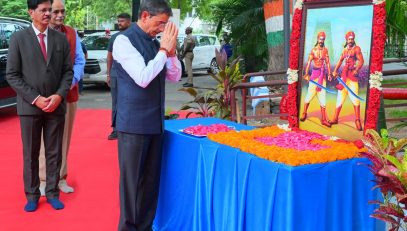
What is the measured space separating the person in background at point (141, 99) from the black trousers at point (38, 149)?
1.19 m

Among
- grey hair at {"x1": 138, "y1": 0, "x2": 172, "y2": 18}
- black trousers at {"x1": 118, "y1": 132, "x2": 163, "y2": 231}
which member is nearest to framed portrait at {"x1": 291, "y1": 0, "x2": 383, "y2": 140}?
grey hair at {"x1": 138, "y1": 0, "x2": 172, "y2": 18}

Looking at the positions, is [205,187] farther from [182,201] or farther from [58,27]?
[58,27]

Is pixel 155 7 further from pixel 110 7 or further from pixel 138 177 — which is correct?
pixel 110 7

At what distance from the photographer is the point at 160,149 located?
3.96 m

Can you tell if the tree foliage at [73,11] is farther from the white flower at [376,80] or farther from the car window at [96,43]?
the white flower at [376,80]

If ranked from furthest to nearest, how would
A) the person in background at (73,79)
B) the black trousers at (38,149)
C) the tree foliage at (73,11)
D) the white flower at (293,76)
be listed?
the tree foliage at (73,11)
the person in background at (73,79)
the black trousers at (38,149)
the white flower at (293,76)

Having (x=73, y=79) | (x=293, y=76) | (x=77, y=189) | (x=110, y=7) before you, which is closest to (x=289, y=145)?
(x=293, y=76)

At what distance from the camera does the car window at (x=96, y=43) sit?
1582cm

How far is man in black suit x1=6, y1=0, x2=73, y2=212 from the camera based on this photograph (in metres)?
4.50

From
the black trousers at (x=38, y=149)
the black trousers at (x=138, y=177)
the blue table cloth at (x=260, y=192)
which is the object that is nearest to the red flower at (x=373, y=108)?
the blue table cloth at (x=260, y=192)

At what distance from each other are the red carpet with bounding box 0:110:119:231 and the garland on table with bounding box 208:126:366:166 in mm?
1493

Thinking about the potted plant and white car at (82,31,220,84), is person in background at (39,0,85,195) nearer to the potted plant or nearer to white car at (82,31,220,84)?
the potted plant

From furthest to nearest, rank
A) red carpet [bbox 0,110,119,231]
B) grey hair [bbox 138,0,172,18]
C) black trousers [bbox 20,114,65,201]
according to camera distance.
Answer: black trousers [bbox 20,114,65,201] < red carpet [bbox 0,110,119,231] < grey hair [bbox 138,0,172,18]

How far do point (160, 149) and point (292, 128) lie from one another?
3.25 feet
